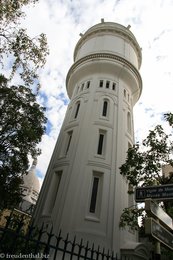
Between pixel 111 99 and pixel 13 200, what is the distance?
13510 mm

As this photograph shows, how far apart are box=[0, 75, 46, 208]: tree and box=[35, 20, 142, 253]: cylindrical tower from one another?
3.50m

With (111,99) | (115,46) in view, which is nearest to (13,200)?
(111,99)

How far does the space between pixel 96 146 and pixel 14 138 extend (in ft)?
24.0

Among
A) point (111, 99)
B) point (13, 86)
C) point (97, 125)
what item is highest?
point (111, 99)

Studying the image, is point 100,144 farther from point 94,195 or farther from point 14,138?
point 14,138

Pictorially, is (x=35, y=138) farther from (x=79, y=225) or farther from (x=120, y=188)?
(x=120, y=188)

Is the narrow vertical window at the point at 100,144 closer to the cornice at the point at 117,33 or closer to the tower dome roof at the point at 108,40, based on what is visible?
the tower dome roof at the point at 108,40

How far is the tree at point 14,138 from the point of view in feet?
46.5

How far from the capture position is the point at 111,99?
23.0m

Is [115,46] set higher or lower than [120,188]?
higher

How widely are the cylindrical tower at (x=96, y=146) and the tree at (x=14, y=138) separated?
A: 350cm

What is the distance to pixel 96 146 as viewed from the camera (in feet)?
63.4

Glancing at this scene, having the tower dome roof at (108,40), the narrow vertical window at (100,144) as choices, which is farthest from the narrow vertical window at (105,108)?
the tower dome roof at (108,40)

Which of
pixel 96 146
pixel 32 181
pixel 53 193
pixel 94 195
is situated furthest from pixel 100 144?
pixel 32 181
